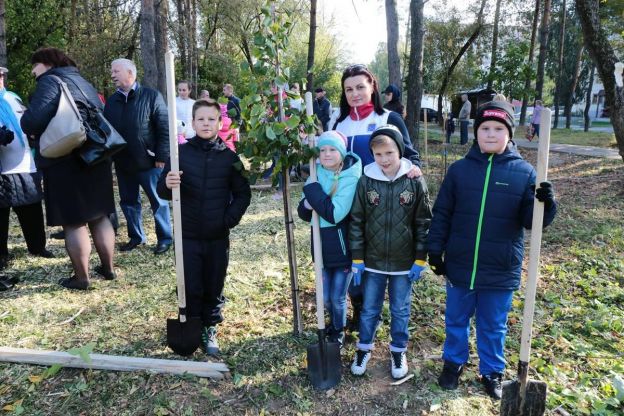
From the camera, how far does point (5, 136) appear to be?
4.10 m

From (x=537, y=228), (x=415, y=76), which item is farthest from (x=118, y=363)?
(x=415, y=76)

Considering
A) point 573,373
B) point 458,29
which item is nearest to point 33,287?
point 573,373

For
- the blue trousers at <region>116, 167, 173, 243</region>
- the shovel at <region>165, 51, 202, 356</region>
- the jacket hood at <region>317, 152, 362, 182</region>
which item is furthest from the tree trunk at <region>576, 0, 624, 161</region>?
the shovel at <region>165, 51, 202, 356</region>

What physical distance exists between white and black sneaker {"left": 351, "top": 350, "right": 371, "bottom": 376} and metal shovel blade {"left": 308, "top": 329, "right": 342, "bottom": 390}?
0.62ft

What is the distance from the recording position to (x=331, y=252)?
3080mm

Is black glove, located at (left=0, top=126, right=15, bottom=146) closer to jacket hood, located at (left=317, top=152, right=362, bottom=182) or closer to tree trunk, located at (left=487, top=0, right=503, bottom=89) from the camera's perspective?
jacket hood, located at (left=317, top=152, right=362, bottom=182)

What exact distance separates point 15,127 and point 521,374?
483 centimetres

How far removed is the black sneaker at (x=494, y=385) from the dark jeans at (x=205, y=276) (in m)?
1.95

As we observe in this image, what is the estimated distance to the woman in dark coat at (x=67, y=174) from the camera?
11.9ft

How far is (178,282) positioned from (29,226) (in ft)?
9.50

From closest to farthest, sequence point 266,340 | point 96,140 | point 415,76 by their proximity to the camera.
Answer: point 266,340 → point 96,140 → point 415,76

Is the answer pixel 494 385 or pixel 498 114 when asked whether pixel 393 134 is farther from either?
pixel 494 385

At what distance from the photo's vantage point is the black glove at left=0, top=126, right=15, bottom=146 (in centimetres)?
409

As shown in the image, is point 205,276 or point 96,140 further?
point 96,140
